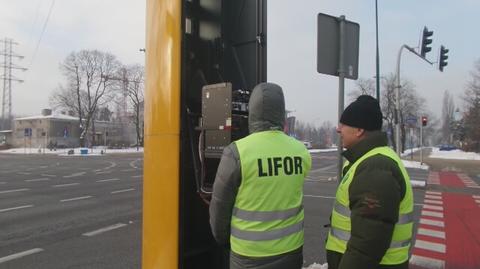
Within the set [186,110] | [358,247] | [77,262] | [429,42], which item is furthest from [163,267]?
[429,42]

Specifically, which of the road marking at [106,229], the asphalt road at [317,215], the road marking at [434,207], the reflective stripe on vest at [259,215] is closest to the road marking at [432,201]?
the asphalt road at [317,215]

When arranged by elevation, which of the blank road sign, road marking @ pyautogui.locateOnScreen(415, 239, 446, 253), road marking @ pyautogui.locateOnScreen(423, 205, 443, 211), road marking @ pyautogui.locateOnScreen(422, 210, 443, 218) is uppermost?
the blank road sign

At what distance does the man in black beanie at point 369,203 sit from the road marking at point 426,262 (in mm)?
4026

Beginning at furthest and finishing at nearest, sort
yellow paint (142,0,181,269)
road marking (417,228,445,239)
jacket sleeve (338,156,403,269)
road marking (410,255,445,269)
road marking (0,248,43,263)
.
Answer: road marking (417,228,445,239) → road marking (0,248,43,263) → road marking (410,255,445,269) → yellow paint (142,0,181,269) → jacket sleeve (338,156,403,269)

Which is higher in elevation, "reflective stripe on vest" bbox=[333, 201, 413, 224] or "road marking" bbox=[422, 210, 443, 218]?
"reflective stripe on vest" bbox=[333, 201, 413, 224]

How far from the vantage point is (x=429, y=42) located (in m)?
19.3

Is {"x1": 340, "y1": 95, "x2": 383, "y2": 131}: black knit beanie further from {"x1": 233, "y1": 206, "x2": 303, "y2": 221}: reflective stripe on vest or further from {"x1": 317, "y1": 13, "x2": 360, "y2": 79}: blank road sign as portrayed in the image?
{"x1": 317, "y1": 13, "x2": 360, "y2": 79}: blank road sign

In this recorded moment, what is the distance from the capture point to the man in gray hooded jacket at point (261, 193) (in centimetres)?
263

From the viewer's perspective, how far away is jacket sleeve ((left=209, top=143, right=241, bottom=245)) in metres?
2.61

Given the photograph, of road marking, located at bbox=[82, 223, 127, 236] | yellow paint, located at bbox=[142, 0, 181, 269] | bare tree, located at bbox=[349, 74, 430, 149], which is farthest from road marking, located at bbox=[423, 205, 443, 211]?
bare tree, located at bbox=[349, 74, 430, 149]

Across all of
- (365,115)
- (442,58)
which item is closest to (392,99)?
(442,58)

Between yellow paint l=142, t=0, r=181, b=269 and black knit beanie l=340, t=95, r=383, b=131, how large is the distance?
1.50 meters

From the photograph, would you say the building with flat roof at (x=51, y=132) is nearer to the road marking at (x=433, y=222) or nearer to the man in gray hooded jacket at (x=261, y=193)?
the road marking at (x=433, y=222)

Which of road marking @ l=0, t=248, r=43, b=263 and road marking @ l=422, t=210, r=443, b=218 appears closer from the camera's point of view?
road marking @ l=0, t=248, r=43, b=263
